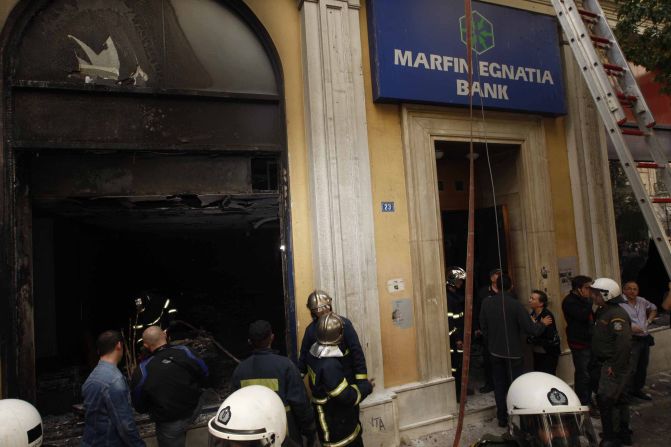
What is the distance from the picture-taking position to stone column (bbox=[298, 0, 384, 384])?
495 centimetres

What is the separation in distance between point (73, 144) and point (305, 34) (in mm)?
2922

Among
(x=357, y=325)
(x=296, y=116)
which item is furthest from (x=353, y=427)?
(x=296, y=116)

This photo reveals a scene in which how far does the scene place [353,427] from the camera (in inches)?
151

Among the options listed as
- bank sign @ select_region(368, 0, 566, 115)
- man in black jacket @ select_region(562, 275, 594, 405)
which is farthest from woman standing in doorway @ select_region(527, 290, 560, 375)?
bank sign @ select_region(368, 0, 566, 115)

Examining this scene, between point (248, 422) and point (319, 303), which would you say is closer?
point (248, 422)

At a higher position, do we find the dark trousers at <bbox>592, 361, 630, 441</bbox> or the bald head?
the bald head

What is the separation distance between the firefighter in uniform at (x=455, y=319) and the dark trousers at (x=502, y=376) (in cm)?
61

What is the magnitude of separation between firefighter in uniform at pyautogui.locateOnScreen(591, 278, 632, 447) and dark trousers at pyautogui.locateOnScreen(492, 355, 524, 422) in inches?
34.8

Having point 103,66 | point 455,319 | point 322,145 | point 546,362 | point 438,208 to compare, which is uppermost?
point 103,66

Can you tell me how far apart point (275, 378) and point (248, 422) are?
1231 millimetres

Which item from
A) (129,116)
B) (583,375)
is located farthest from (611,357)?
(129,116)

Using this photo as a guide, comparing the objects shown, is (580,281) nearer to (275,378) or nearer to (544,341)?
(544,341)

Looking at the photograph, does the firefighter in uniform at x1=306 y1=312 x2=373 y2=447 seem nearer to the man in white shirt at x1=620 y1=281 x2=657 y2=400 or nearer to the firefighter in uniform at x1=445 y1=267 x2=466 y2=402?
the firefighter in uniform at x1=445 y1=267 x2=466 y2=402

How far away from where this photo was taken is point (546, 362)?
5828 millimetres
